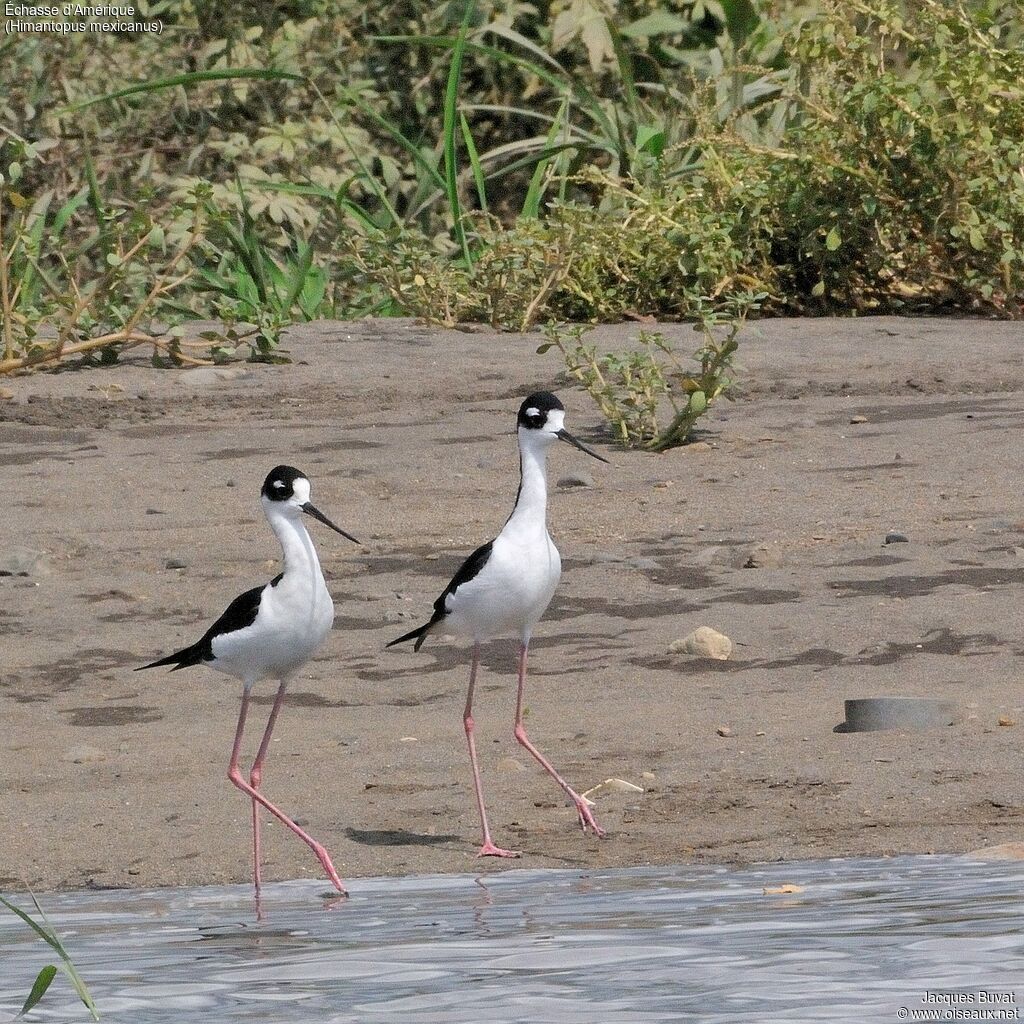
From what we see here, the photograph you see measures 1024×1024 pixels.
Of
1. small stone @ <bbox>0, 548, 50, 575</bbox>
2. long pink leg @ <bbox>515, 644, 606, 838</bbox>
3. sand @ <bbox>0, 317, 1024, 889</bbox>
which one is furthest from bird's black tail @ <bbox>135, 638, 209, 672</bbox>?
small stone @ <bbox>0, 548, 50, 575</bbox>

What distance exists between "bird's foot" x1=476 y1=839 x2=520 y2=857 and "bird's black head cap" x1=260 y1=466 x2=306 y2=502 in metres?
1.12

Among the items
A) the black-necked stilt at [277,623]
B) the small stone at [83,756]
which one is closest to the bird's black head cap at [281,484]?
the black-necked stilt at [277,623]

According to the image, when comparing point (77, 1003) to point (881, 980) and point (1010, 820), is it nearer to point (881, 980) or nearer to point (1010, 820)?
point (881, 980)

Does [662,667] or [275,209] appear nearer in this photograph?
[662,667]

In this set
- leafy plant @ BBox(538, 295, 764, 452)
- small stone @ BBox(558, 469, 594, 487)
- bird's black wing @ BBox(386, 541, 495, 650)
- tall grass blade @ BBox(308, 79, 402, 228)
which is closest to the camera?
bird's black wing @ BBox(386, 541, 495, 650)

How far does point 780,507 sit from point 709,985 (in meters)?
4.19

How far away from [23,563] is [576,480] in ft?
7.55

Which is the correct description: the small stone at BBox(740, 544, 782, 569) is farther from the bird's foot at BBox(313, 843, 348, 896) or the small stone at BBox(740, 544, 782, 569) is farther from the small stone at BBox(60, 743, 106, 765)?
the bird's foot at BBox(313, 843, 348, 896)

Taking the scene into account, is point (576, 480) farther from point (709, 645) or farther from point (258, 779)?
point (258, 779)

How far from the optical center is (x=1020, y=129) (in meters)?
11.2

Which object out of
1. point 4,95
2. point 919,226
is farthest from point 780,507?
point 4,95

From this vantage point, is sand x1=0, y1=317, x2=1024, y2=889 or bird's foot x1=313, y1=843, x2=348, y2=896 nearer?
bird's foot x1=313, y1=843, x2=348, y2=896

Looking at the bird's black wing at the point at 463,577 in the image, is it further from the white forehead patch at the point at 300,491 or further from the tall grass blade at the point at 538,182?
the tall grass blade at the point at 538,182

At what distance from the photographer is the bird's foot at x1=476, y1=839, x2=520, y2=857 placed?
17.3ft
